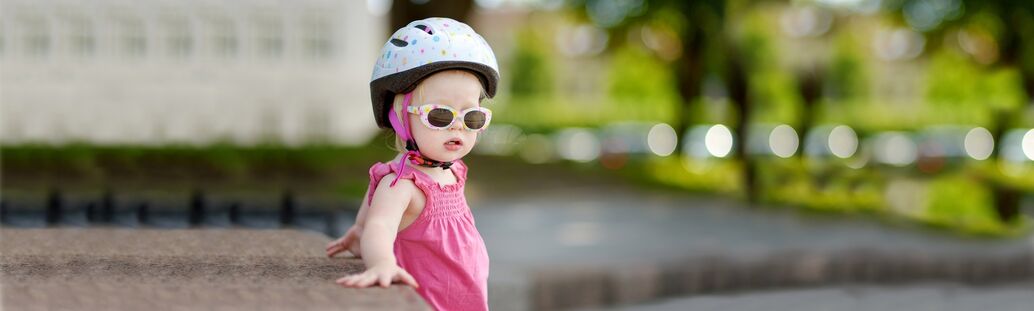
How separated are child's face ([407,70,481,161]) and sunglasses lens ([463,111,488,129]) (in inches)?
1.0

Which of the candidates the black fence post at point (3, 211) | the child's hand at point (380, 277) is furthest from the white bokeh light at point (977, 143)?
the child's hand at point (380, 277)

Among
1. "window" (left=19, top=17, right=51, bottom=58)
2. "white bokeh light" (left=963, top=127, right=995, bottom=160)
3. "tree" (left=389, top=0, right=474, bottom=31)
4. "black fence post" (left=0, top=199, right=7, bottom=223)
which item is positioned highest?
"tree" (left=389, top=0, right=474, bottom=31)

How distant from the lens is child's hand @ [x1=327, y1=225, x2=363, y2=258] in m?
4.24

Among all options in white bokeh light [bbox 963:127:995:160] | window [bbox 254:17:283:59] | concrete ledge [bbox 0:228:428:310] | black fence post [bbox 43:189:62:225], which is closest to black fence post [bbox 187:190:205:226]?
black fence post [bbox 43:189:62:225]

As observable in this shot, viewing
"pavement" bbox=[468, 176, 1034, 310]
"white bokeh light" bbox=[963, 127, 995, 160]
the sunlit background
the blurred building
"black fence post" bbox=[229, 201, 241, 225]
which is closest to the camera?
"black fence post" bbox=[229, 201, 241, 225]

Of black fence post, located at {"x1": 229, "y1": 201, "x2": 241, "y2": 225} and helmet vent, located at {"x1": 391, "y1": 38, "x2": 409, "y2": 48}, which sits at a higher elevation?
helmet vent, located at {"x1": 391, "y1": 38, "x2": 409, "y2": 48}

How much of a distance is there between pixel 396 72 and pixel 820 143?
105 ft

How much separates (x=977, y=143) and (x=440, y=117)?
36988 mm

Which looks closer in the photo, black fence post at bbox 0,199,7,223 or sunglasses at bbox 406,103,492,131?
sunglasses at bbox 406,103,492,131

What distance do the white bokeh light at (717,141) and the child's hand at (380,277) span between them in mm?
→ 30036

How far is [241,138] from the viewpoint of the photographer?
13227 millimetres

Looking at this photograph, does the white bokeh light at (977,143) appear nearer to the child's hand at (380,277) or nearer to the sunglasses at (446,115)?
the sunglasses at (446,115)

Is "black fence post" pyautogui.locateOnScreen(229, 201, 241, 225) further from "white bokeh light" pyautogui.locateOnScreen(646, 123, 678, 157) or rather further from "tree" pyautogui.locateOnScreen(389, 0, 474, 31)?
"white bokeh light" pyautogui.locateOnScreen(646, 123, 678, 157)

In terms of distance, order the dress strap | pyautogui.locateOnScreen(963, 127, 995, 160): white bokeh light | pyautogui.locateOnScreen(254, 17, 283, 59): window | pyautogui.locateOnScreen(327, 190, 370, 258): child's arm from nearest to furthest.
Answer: the dress strap, pyautogui.locateOnScreen(327, 190, 370, 258): child's arm, pyautogui.locateOnScreen(254, 17, 283, 59): window, pyautogui.locateOnScreen(963, 127, 995, 160): white bokeh light
